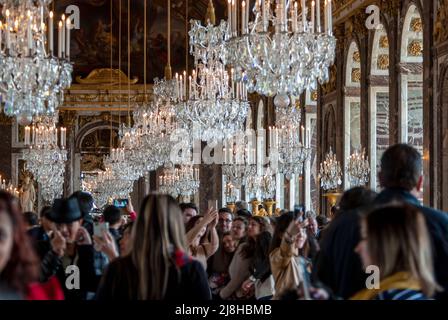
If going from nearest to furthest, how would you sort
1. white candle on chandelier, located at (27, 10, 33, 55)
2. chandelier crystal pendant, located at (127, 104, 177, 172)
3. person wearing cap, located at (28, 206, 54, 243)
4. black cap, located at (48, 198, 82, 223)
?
black cap, located at (48, 198, 82, 223) < person wearing cap, located at (28, 206, 54, 243) < white candle on chandelier, located at (27, 10, 33, 55) < chandelier crystal pendant, located at (127, 104, 177, 172)

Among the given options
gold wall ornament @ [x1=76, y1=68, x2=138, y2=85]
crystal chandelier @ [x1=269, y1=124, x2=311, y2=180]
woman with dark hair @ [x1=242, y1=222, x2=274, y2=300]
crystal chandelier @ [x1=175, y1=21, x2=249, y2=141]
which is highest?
gold wall ornament @ [x1=76, y1=68, x2=138, y2=85]

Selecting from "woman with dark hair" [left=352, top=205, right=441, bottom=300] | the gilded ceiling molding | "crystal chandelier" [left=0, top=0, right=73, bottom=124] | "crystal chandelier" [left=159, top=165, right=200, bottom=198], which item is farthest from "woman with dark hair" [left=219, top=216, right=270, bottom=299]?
the gilded ceiling molding

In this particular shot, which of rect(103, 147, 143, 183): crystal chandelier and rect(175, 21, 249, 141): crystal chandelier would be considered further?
rect(103, 147, 143, 183): crystal chandelier

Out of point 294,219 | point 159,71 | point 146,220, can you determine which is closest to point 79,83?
point 159,71

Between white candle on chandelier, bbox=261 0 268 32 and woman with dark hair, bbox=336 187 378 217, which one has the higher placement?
white candle on chandelier, bbox=261 0 268 32

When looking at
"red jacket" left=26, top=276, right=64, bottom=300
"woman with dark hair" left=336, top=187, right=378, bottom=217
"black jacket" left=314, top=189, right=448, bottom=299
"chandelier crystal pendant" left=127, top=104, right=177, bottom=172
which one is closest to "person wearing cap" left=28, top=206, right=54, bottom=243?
"woman with dark hair" left=336, top=187, right=378, bottom=217

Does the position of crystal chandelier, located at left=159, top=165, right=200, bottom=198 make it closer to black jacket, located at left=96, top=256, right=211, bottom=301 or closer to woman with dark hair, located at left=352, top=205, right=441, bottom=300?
black jacket, located at left=96, top=256, right=211, bottom=301

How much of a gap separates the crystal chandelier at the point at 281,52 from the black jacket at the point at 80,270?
338cm

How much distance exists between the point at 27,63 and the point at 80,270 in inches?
165

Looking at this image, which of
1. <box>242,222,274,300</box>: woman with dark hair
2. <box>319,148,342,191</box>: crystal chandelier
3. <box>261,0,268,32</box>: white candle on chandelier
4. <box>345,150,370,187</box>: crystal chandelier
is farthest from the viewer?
<box>319,148,342,191</box>: crystal chandelier

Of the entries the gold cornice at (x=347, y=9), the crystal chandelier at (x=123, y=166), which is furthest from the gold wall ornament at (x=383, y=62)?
the crystal chandelier at (x=123, y=166)

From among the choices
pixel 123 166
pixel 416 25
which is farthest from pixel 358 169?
pixel 123 166

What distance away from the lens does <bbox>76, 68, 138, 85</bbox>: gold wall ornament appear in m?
40.2

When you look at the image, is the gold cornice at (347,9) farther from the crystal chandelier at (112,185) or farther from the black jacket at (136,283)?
the black jacket at (136,283)
